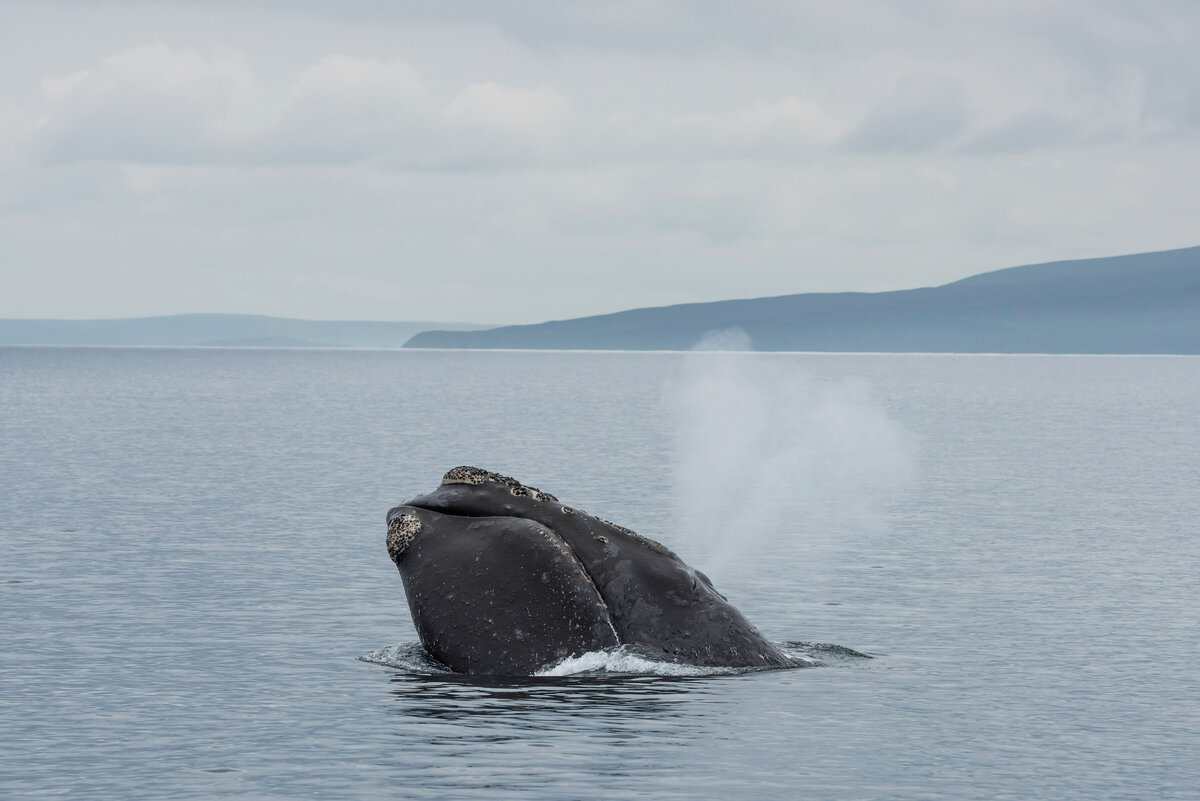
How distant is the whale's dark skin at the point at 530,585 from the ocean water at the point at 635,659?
15.4 inches

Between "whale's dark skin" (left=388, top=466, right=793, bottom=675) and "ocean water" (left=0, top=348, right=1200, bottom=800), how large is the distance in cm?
39

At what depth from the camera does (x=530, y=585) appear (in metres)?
19.1

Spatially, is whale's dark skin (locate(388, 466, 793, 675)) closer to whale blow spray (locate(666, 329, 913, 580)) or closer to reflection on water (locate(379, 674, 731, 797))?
reflection on water (locate(379, 674, 731, 797))

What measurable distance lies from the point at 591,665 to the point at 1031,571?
16.6m

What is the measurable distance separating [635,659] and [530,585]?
1.65 metres

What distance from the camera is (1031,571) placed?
3356cm

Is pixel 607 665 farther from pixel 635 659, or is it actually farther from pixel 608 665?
pixel 635 659

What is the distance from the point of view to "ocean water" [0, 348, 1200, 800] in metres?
17.0

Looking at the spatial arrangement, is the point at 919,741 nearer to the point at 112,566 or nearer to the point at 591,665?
the point at 591,665

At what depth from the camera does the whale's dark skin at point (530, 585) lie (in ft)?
63.1

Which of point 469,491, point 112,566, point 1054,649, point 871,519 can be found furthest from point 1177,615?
point 112,566

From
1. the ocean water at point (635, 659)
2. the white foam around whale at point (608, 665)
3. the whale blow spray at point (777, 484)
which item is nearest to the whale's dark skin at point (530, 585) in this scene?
the white foam around whale at point (608, 665)

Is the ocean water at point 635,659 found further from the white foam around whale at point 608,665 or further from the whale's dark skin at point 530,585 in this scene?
the whale's dark skin at point 530,585

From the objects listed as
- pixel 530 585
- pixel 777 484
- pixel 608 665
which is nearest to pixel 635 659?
pixel 608 665
